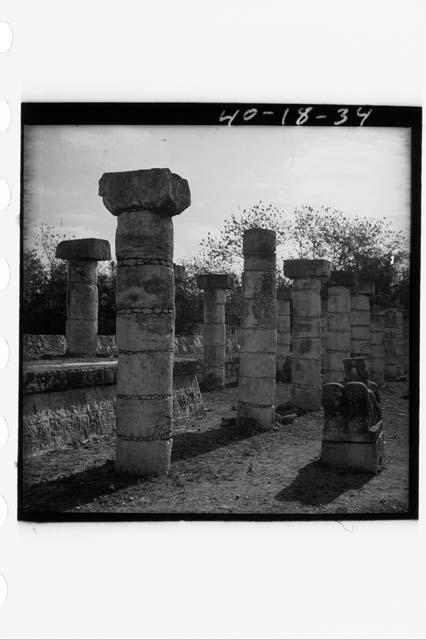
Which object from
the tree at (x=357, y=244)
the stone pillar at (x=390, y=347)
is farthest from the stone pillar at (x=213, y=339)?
the stone pillar at (x=390, y=347)

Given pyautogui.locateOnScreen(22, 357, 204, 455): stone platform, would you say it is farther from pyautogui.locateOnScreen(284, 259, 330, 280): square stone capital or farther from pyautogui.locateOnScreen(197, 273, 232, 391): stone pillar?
pyautogui.locateOnScreen(197, 273, 232, 391): stone pillar

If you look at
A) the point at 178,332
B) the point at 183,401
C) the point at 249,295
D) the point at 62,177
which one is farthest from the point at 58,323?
the point at 62,177

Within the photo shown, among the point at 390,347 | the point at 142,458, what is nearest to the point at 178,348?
the point at 390,347

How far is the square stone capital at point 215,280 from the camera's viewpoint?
15.8 metres

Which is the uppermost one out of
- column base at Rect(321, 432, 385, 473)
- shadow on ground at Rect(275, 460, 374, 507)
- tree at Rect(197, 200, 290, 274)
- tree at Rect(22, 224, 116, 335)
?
tree at Rect(197, 200, 290, 274)

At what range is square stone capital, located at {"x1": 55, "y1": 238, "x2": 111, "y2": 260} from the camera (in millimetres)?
10250

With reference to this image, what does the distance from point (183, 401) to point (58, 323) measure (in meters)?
3.60

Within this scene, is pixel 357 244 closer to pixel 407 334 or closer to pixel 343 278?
pixel 343 278

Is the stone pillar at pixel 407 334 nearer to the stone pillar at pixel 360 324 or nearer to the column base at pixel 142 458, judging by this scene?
the column base at pixel 142 458

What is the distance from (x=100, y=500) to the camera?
5785 millimetres

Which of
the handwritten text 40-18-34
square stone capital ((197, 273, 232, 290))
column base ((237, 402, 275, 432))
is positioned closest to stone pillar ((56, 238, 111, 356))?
column base ((237, 402, 275, 432))

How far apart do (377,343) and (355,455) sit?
12391mm

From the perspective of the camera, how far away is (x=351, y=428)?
7.27 m

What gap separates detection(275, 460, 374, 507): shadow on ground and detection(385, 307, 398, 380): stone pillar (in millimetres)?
13103
